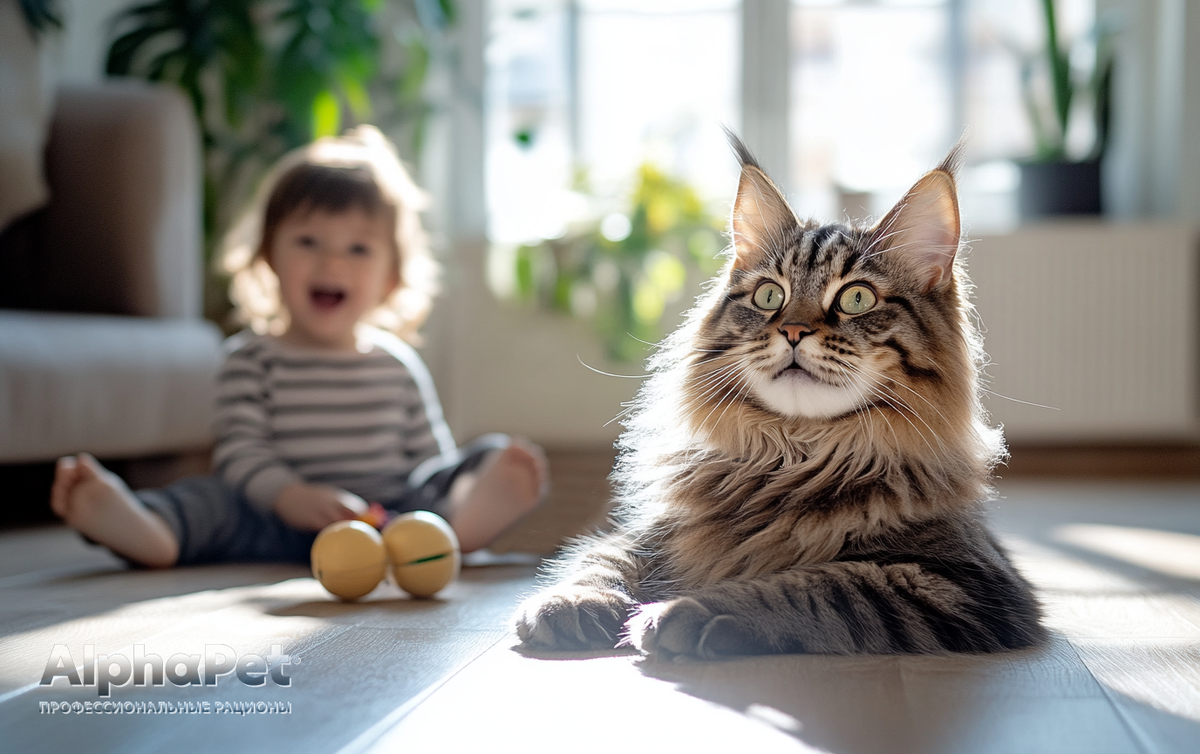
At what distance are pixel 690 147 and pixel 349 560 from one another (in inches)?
121

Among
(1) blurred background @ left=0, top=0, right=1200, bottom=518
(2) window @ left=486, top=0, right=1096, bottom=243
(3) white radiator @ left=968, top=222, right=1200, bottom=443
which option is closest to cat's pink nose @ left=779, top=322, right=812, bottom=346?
(1) blurred background @ left=0, top=0, right=1200, bottom=518

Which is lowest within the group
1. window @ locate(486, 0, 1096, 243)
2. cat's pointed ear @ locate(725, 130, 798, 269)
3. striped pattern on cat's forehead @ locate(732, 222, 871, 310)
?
striped pattern on cat's forehead @ locate(732, 222, 871, 310)

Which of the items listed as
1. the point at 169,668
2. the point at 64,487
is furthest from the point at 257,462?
the point at 169,668

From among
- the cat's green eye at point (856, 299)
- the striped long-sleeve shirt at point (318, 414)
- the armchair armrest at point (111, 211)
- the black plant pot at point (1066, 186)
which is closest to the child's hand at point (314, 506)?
the striped long-sleeve shirt at point (318, 414)

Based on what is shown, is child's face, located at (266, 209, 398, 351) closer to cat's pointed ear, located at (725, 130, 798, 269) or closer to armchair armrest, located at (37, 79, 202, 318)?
armchair armrest, located at (37, 79, 202, 318)

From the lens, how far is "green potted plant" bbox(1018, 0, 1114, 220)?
11.6 ft

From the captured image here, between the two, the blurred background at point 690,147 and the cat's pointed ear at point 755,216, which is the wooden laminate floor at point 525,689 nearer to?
the cat's pointed ear at point 755,216

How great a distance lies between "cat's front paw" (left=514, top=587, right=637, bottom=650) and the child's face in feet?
3.62

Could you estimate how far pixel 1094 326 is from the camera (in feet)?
11.6

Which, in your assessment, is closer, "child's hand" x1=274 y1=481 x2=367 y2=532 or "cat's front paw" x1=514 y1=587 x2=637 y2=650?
"cat's front paw" x1=514 y1=587 x2=637 y2=650

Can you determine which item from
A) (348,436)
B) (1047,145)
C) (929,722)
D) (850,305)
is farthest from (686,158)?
(929,722)

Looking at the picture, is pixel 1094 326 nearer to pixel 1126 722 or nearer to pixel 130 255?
pixel 1126 722

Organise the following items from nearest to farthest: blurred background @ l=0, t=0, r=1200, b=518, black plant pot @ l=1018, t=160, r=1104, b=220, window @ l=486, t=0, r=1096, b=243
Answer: blurred background @ l=0, t=0, r=1200, b=518 → black plant pot @ l=1018, t=160, r=1104, b=220 → window @ l=486, t=0, r=1096, b=243

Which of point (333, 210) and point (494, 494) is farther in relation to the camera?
point (333, 210)
